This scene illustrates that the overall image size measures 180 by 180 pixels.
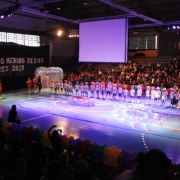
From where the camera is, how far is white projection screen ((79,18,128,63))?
56.4 ft

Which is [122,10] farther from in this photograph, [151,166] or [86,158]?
[151,166]

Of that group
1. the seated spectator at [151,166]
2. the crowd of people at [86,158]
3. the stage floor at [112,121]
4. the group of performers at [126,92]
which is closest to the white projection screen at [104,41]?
the group of performers at [126,92]

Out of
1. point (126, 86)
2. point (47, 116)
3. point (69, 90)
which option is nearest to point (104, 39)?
point (126, 86)

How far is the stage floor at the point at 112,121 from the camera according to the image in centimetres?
993

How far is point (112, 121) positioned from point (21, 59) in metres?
15.9

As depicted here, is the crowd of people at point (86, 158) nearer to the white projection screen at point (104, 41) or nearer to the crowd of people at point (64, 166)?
the crowd of people at point (64, 166)

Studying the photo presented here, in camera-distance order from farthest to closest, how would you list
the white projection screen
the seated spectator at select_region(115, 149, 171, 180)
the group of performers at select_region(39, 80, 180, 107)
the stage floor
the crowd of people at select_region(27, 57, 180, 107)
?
the crowd of people at select_region(27, 57, 180, 107), the group of performers at select_region(39, 80, 180, 107), the white projection screen, the stage floor, the seated spectator at select_region(115, 149, 171, 180)

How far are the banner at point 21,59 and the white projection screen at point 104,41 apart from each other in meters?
8.73

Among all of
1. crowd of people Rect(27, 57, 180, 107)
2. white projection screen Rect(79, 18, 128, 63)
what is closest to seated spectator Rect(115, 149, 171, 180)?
white projection screen Rect(79, 18, 128, 63)

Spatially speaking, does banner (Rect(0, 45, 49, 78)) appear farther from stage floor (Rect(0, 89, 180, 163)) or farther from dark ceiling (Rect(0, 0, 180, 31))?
stage floor (Rect(0, 89, 180, 163))

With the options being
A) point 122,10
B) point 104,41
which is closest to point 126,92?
point 104,41

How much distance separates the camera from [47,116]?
14.1m

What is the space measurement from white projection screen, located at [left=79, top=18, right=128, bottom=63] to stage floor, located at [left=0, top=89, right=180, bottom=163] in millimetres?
3358

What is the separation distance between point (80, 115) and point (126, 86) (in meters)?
6.41
